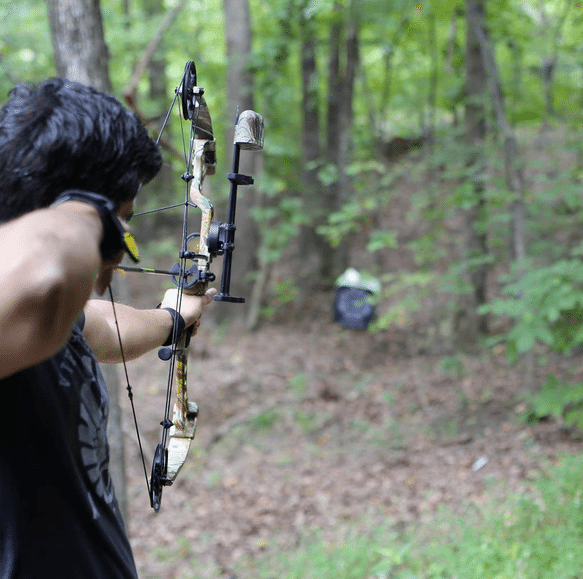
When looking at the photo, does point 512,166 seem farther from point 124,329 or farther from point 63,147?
point 63,147

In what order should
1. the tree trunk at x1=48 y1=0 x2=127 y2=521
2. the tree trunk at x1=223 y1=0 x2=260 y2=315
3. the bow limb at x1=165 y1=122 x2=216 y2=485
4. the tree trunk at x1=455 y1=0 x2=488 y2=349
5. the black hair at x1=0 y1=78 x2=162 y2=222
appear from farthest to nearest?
the tree trunk at x1=223 y1=0 x2=260 y2=315
the tree trunk at x1=455 y1=0 x2=488 y2=349
the tree trunk at x1=48 y1=0 x2=127 y2=521
the bow limb at x1=165 y1=122 x2=216 y2=485
the black hair at x1=0 y1=78 x2=162 y2=222

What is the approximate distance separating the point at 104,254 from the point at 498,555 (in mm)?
3295

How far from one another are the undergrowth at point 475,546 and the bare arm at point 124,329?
218cm

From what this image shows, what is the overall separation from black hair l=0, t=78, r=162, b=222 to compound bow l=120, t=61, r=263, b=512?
0.59 meters

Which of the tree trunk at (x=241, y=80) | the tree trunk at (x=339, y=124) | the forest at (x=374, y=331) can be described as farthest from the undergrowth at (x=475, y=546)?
the tree trunk at (x=339, y=124)

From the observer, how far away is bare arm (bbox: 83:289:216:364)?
5.19 ft

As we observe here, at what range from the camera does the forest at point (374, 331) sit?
4480mm

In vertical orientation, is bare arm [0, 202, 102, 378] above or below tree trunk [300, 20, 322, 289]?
above

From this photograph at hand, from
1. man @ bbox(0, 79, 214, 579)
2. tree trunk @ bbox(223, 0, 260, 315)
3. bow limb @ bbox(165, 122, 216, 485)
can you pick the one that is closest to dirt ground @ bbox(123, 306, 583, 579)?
tree trunk @ bbox(223, 0, 260, 315)

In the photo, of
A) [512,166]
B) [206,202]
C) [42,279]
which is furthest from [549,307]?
[42,279]

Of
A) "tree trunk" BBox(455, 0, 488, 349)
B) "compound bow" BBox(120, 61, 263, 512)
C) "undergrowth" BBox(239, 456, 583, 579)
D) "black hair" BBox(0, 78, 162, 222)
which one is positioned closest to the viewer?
"black hair" BBox(0, 78, 162, 222)

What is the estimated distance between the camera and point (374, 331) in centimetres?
956

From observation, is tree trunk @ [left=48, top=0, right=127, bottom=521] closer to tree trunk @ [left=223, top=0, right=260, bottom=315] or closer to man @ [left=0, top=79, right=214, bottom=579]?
man @ [left=0, top=79, right=214, bottom=579]

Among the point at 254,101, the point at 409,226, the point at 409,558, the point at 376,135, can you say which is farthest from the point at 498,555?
the point at 409,226
